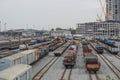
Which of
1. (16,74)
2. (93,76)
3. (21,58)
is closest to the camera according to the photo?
(16,74)

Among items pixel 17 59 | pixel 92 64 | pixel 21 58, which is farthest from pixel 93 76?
pixel 21 58

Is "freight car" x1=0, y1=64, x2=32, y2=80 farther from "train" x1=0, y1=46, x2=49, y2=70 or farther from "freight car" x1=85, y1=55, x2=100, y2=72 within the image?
"freight car" x1=85, y1=55, x2=100, y2=72

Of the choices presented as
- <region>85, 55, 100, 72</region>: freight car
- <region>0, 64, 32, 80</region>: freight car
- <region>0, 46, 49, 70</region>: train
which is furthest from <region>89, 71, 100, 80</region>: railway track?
<region>0, 64, 32, 80</region>: freight car

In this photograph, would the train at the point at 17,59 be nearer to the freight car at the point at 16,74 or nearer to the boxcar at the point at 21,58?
the boxcar at the point at 21,58

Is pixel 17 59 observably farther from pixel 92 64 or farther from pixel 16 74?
pixel 16 74

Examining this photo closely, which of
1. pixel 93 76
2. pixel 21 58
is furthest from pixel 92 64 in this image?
pixel 21 58

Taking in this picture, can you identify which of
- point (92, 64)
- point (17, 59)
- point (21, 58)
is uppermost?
point (17, 59)

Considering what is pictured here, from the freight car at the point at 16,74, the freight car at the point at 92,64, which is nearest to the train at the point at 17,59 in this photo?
the freight car at the point at 16,74

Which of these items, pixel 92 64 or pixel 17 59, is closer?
pixel 17 59

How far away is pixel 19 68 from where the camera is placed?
90.6ft

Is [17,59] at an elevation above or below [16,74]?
below

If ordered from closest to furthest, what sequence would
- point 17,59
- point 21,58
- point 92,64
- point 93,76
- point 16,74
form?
point 16,74, point 93,76, point 17,59, point 21,58, point 92,64

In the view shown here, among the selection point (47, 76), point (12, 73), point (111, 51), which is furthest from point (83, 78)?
point (111, 51)

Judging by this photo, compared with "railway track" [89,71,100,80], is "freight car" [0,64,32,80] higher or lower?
higher
